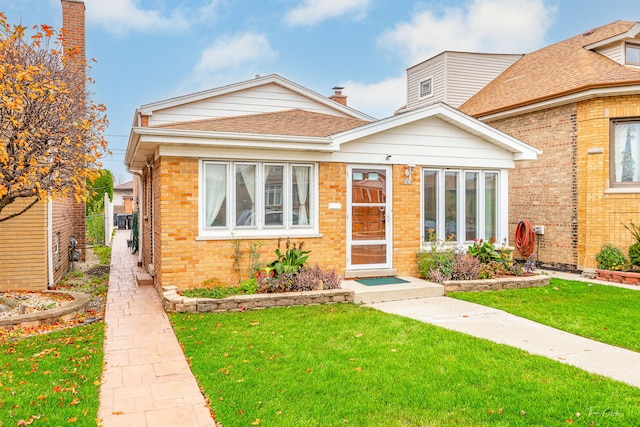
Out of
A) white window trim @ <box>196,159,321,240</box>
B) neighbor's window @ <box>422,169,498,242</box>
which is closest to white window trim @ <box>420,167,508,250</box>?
neighbor's window @ <box>422,169,498,242</box>

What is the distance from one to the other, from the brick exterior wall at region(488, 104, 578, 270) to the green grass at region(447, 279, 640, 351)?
7.69 ft

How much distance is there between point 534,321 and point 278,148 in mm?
5094

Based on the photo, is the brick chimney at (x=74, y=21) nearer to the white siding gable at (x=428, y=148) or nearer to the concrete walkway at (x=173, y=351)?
the concrete walkway at (x=173, y=351)

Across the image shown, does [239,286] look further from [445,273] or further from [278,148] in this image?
[445,273]

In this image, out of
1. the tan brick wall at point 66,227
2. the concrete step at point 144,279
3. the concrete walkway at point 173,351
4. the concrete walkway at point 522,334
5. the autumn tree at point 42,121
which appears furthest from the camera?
the tan brick wall at point 66,227

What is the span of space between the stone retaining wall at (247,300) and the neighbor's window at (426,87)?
43.3 feet

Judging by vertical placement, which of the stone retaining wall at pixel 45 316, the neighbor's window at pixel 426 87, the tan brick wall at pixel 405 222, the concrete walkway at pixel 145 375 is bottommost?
the concrete walkway at pixel 145 375

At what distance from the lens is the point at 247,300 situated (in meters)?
7.48

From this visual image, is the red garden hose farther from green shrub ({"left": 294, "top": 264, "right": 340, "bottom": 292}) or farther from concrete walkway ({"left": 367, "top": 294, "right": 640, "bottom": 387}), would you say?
green shrub ({"left": 294, "top": 264, "right": 340, "bottom": 292})

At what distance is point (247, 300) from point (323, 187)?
2824mm

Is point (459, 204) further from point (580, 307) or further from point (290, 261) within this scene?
point (290, 261)

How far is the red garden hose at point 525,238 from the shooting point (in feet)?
40.4

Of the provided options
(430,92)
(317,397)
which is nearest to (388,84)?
(430,92)

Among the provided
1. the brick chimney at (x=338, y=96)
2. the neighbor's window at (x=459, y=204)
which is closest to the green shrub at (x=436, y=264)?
the neighbor's window at (x=459, y=204)
